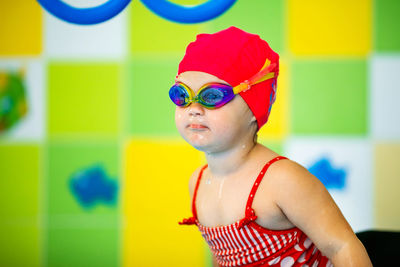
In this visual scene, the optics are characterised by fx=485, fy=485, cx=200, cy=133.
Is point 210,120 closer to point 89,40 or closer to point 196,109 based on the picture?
point 196,109

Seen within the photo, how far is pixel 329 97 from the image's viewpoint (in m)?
2.82

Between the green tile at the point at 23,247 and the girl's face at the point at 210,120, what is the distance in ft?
6.80

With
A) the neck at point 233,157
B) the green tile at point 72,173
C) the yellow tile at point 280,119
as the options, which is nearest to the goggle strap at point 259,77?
the neck at point 233,157

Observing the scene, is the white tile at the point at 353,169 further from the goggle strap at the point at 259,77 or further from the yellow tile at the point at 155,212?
the goggle strap at the point at 259,77

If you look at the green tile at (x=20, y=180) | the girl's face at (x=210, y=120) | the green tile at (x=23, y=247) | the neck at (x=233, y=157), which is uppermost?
the girl's face at (x=210, y=120)

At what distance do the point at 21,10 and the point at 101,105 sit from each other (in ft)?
2.50

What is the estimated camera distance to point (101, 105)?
9.51 ft

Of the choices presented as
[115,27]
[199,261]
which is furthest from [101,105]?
[199,261]

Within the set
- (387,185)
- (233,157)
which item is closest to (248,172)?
Answer: (233,157)

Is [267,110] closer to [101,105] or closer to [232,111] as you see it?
[232,111]

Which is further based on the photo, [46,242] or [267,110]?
[46,242]

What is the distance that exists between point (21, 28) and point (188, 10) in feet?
5.71

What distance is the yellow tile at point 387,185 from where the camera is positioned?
281cm

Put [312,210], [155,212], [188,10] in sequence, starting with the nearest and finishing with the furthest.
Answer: [312,210] < [188,10] < [155,212]
